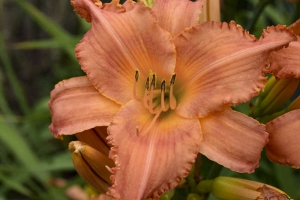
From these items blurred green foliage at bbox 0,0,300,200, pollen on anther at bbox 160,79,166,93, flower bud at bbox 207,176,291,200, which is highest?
pollen on anther at bbox 160,79,166,93

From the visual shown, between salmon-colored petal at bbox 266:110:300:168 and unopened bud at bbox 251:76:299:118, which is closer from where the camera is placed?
salmon-colored petal at bbox 266:110:300:168

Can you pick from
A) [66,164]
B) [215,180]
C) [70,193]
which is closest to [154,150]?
[215,180]

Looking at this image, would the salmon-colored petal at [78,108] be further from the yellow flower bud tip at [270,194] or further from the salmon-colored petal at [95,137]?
the yellow flower bud tip at [270,194]

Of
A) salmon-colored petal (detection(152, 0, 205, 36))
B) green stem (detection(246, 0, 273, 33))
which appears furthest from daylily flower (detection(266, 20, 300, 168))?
green stem (detection(246, 0, 273, 33))

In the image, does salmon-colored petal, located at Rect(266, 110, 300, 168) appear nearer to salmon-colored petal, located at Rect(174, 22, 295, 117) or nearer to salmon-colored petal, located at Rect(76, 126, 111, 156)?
salmon-colored petal, located at Rect(174, 22, 295, 117)

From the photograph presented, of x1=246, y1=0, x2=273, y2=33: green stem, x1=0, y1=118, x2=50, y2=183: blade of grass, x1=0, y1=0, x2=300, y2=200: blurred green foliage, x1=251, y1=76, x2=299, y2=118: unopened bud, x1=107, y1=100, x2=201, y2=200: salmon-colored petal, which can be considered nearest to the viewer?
x1=107, y1=100, x2=201, y2=200: salmon-colored petal

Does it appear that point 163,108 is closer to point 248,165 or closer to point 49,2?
point 248,165
